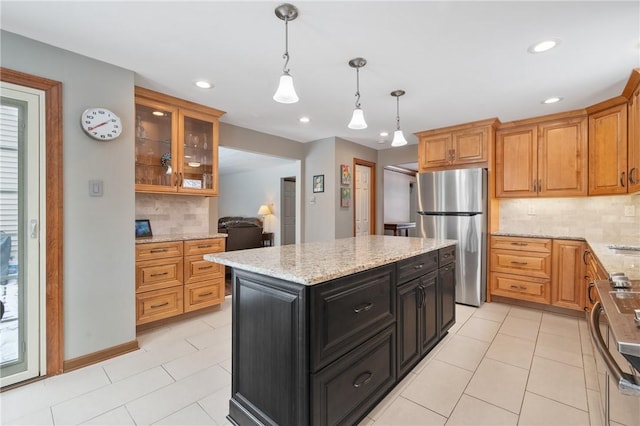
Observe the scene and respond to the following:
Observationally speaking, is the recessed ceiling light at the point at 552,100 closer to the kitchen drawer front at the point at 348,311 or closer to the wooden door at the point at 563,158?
the wooden door at the point at 563,158

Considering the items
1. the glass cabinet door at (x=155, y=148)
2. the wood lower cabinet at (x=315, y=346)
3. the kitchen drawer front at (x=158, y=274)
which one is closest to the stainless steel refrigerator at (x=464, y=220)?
the wood lower cabinet at (x=315, y=346)

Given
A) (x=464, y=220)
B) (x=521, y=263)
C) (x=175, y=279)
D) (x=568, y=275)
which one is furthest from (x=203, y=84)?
(x=568, y=275)

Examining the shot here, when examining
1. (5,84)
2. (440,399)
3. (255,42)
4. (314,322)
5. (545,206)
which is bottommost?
(440,399)

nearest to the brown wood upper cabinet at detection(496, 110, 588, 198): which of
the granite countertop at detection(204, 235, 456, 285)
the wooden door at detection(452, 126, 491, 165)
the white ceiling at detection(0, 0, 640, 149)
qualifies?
the wooden door at detection(452, 126, 491, 165)

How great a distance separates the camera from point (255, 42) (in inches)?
79.7

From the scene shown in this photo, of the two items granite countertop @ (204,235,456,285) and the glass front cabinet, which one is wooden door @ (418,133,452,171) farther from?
the glass front cabinet

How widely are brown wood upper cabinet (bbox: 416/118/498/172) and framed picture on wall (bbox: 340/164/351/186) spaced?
115cm

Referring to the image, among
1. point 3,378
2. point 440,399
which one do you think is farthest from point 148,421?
point 440,399

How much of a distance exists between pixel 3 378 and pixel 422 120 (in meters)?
4.50

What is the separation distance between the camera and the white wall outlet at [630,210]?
3.17 metres

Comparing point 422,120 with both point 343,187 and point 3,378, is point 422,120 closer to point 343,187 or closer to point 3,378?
point 343,187

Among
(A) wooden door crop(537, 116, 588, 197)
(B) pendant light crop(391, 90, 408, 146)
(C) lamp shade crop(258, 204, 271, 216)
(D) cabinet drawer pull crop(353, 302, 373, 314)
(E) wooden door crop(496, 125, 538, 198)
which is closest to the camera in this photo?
(D) cabinet drawer pull crop(353, 302, 373, 314)

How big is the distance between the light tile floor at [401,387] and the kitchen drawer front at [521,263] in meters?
0.83

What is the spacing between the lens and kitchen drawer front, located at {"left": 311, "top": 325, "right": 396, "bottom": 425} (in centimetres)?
134
